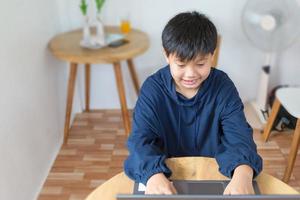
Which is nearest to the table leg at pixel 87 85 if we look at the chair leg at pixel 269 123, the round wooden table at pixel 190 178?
the chair leg at pixel 269 123

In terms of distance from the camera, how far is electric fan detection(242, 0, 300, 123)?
2227 millimetres

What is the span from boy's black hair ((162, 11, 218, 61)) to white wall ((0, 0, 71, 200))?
78cm

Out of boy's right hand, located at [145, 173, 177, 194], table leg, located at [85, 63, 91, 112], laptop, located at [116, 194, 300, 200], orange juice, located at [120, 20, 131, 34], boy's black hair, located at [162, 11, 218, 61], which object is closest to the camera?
laptop, located at [116, 194, 300, 200]

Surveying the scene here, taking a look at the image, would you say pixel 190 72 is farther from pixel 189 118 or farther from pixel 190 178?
pixel 190 178

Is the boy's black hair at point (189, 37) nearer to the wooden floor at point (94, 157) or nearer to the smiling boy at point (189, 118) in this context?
the smiling boy at point (189, 118)

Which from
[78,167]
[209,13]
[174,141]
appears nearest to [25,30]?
[78,167]

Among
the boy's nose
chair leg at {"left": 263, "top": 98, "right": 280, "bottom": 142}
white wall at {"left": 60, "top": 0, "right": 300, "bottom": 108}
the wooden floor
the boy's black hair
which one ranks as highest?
the boy's black hair

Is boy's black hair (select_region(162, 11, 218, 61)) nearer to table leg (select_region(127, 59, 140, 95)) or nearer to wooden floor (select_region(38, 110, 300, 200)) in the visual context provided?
wooden floor (select_region(38, 110, 300, 200))

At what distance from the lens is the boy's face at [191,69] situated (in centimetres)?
110

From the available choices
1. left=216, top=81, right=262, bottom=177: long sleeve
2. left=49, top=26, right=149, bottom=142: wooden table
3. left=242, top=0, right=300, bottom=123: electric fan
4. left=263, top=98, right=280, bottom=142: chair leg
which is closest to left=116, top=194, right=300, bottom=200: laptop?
left=216, top=81, right=262, bottom=177: long sleeve

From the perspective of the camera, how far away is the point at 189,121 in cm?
125

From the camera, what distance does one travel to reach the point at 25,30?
1.81 m

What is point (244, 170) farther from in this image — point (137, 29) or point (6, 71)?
point (137, 29)

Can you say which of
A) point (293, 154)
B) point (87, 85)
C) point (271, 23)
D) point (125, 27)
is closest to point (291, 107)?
point (293, 154)
